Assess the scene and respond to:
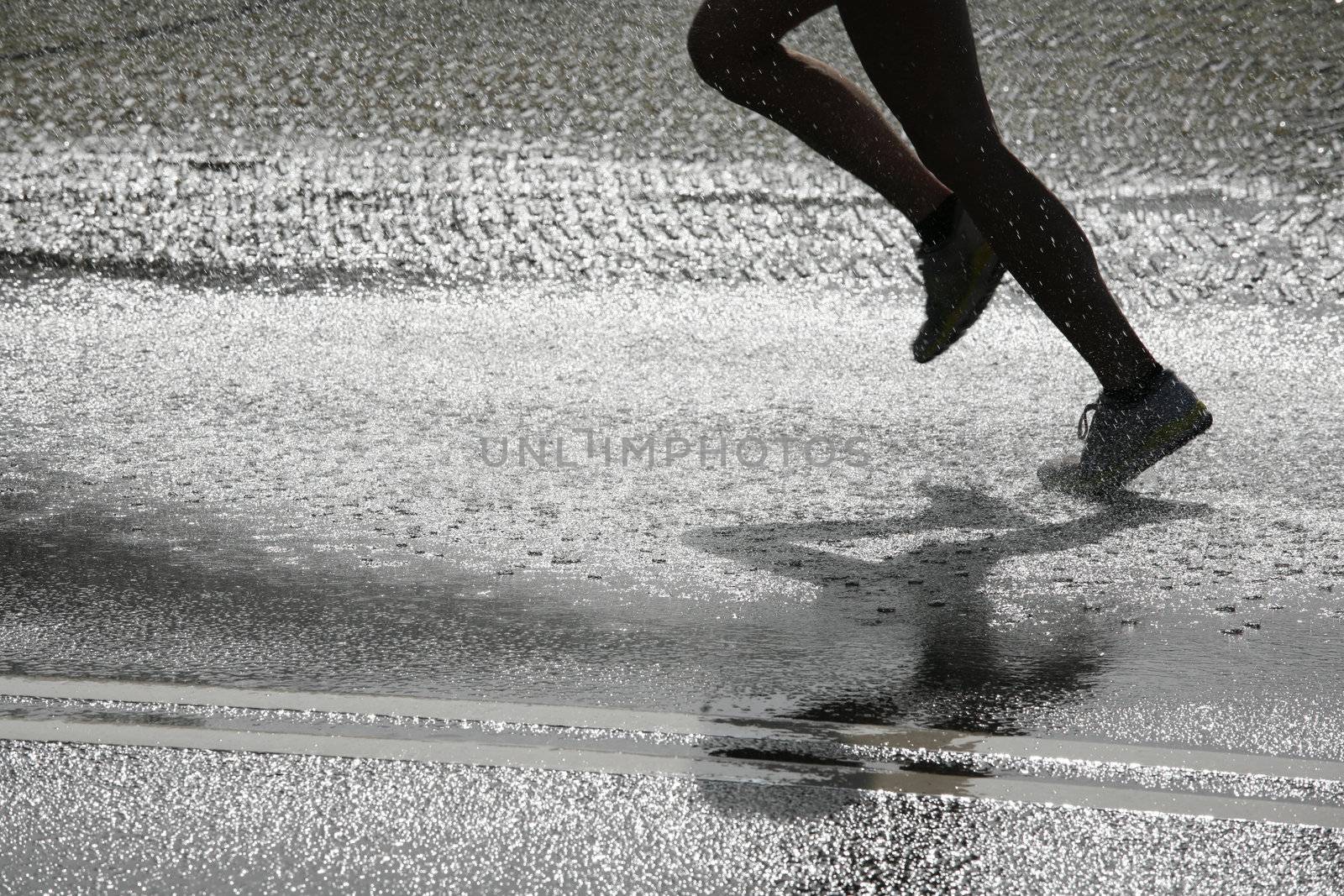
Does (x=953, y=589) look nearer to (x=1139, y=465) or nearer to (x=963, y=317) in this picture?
(x=1139, y=465)

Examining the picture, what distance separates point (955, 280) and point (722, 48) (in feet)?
1.64

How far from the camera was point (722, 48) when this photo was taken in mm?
2180

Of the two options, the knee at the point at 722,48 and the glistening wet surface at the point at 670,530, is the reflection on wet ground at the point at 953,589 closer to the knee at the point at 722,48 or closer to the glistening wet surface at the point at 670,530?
the glistening wet surface at the point at 670,530

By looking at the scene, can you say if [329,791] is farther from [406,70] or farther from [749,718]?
[406,70]

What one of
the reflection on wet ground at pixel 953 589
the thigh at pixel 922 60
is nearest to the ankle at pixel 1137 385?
the reflection on wet ground at pixel 953 589

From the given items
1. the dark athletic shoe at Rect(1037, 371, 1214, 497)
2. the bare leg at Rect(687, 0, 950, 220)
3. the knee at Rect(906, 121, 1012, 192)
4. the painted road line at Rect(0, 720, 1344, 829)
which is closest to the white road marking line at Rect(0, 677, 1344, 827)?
the painted road line at Rect(0, 720, 1344, 829)

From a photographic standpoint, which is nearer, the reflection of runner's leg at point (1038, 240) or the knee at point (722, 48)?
the reflection of runner's leg at point (1038, 240)

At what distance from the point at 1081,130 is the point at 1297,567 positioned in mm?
2487

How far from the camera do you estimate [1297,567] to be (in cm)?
179

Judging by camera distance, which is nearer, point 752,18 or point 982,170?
point 982,170

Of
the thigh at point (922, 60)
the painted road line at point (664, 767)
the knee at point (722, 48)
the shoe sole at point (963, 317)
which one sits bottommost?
the painted road line at point (664, 767)

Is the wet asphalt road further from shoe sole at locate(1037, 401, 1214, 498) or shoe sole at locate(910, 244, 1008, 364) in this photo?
shoe sole at locate(910, 244, 1008, 364)

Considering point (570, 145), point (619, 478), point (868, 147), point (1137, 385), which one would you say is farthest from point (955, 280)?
point (570, 145)

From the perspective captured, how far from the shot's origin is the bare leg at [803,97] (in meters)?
2.17
